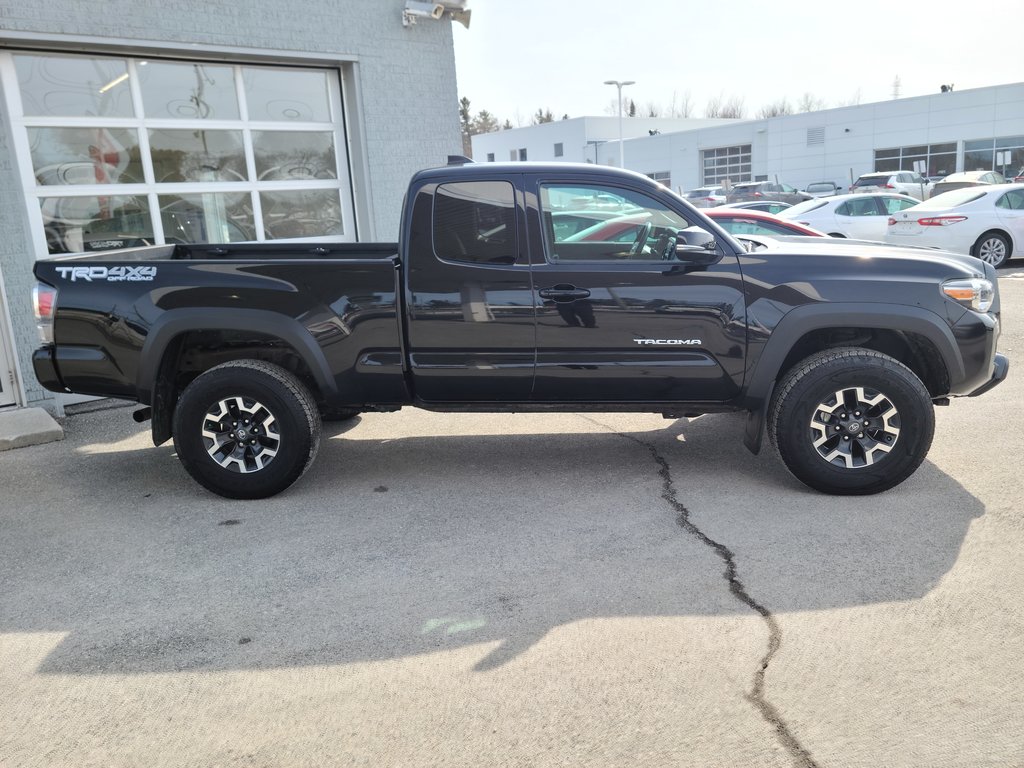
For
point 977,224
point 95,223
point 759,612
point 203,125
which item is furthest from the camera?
point 977,224

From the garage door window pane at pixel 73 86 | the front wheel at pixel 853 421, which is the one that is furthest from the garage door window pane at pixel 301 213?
the front wheel at pixel 853 421

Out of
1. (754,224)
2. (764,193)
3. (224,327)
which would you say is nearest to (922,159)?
(764,193)

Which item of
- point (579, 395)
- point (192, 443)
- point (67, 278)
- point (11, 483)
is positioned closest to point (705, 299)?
point (579, 395)

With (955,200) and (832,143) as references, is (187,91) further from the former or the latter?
(832,143)

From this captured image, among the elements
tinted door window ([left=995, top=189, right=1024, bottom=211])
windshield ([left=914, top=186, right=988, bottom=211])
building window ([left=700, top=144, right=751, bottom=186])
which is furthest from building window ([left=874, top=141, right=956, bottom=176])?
tinted door window ([left=995, top=189, right=1024, bottom=211])

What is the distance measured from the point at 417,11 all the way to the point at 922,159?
4428 centimetres

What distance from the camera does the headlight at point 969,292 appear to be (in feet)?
15.5

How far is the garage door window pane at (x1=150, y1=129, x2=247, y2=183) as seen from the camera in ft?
26.2

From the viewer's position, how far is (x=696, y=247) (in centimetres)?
472

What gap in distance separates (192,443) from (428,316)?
1.61 metres

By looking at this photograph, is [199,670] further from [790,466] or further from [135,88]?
[135,88]

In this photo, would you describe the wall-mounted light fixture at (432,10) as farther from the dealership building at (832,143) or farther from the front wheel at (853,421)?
the dealership building at (832,143)

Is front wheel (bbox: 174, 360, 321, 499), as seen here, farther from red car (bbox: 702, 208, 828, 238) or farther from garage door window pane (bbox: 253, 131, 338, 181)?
red car (bbox: 702, 208, 828, 238)

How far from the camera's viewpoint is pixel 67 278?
4945 millimetres
